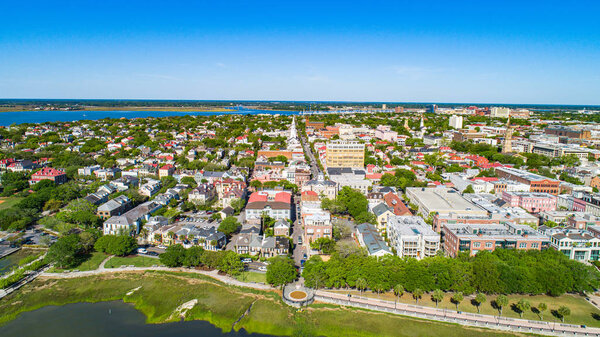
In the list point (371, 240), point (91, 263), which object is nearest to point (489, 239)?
point (371, 240)

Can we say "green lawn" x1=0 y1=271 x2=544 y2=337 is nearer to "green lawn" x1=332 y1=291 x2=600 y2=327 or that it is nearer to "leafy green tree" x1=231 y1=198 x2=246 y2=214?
"green lawn" x1=332 y1=291 x2=600 y2=327

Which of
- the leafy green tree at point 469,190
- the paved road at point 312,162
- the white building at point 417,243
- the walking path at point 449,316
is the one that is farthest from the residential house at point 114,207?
the leafy green tree at point 469,190

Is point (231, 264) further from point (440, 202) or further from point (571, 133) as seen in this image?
point (571, 133)

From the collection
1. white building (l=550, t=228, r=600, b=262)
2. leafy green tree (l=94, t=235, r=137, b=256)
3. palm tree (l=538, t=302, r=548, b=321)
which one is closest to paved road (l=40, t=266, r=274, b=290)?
leafy green tree (l=94, t=235, r=137, b=256)

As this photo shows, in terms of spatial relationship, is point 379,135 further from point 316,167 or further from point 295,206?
point 295,206

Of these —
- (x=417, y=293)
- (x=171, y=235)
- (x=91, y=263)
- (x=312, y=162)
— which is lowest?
(x=91, y=263)
